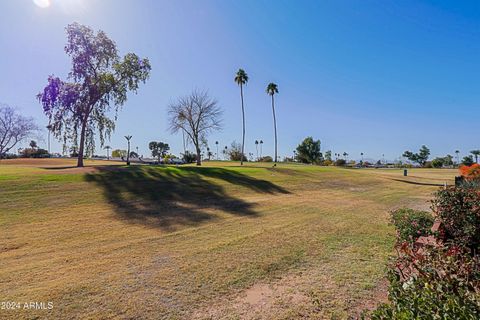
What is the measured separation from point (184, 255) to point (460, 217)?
5354mm

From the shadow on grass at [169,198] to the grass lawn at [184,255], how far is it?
92 millimetres

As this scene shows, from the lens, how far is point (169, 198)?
12.8 metres

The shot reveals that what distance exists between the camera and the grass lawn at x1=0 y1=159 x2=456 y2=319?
3.97m

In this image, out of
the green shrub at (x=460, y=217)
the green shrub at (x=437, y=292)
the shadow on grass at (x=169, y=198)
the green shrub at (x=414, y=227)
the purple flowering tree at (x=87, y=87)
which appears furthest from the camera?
the purple flowering tree at (x=87, y=87)

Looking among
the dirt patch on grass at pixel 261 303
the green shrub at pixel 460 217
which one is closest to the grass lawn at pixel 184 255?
the dirt patch on grass at pixel 261 303

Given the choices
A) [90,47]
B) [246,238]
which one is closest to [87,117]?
[90,47]

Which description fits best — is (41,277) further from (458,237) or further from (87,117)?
(87,117)

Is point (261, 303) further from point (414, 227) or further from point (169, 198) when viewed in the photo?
point (169, 198)

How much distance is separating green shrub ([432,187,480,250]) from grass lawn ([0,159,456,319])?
1344 mm

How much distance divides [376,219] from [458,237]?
515cm

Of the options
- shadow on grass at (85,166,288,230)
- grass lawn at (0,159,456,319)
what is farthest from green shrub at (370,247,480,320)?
shadow on grass at (85,166,288,230)

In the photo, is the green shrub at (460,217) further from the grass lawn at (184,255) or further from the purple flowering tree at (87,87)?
the purple flowering tree at (87,87)

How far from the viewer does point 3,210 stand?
30.3 ft

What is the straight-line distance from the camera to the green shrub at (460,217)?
185 inches
